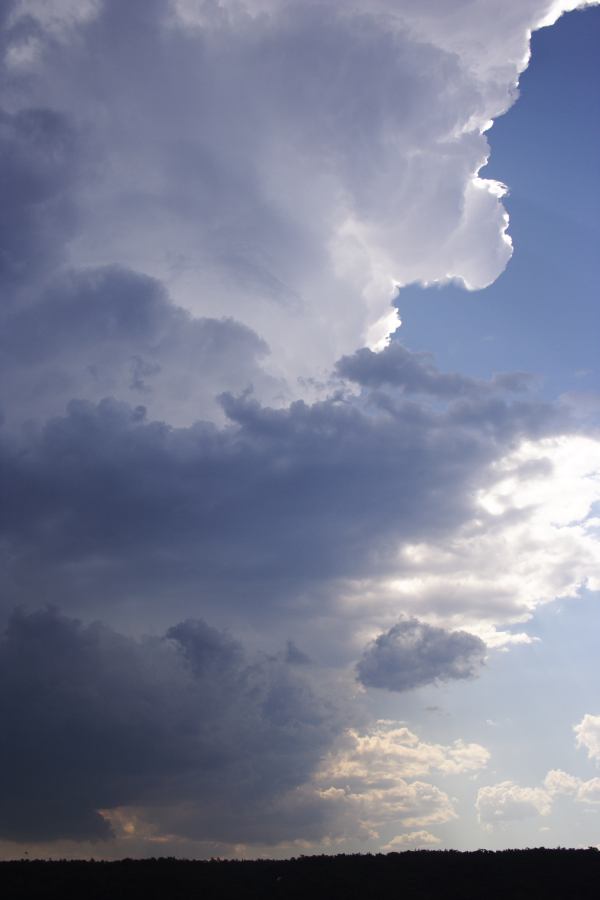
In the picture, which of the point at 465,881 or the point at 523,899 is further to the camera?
the point at 465,881

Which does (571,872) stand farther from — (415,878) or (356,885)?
(356,885)

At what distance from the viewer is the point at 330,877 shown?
50500mm

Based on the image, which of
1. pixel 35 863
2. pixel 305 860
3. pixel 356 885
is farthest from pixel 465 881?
pixel 35 863

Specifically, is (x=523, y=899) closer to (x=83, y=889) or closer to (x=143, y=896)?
(x=143, y=896)

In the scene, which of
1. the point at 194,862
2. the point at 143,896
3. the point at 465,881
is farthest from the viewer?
the point at 194,862

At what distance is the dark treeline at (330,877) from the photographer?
47.6m

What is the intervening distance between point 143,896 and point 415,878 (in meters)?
17.5

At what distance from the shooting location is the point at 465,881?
50.1 m

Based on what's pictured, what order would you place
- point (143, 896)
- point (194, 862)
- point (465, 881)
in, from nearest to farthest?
point (143, 896)
point (465, 881)
point (194, 862)

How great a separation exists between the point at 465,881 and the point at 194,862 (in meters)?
18.5

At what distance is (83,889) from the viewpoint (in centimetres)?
4734

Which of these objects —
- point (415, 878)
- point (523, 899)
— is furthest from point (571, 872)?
point (415, 878)

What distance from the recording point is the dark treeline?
47562mm

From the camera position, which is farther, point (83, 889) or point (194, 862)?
point (194, 862)
